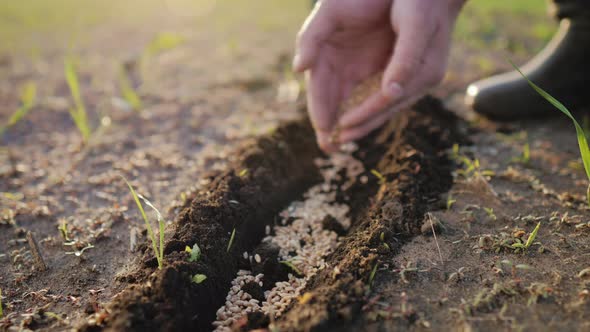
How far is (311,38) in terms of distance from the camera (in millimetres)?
1997

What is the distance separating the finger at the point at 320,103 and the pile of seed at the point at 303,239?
6.2 inches

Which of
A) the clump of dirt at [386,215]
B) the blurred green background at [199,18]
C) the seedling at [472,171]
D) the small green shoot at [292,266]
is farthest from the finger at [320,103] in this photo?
the blurred green background at [199,18]

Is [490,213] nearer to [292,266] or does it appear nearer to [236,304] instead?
[292,266]

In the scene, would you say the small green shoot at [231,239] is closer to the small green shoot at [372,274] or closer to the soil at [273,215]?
the soil at [273,215]

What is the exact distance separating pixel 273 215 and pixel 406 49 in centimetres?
86

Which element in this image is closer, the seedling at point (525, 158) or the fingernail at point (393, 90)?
the fingernail at point (393, 90)

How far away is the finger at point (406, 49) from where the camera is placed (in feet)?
6.05

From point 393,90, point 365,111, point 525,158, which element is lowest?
point 525,158

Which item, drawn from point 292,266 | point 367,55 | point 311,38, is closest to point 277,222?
point 292,266

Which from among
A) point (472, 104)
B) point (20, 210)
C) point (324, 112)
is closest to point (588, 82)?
point (472, 104)

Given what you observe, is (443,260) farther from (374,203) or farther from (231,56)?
(231,56)

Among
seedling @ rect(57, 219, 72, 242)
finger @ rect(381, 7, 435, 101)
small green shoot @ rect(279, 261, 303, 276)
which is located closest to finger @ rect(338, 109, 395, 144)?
finger @ rect(381, 7, 435, 101)

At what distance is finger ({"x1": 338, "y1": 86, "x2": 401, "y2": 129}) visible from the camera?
2.09m

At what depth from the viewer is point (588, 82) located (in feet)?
8.61
